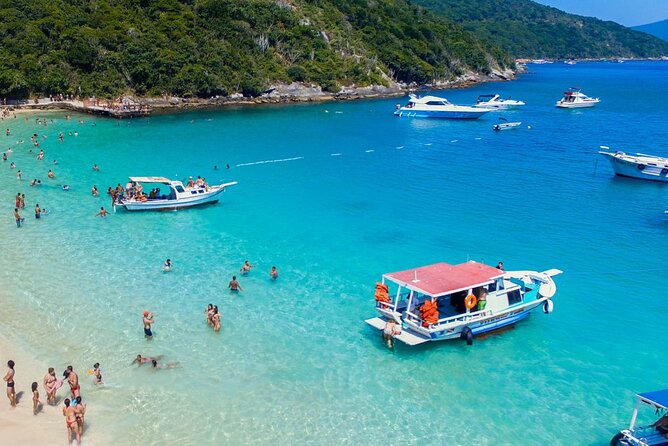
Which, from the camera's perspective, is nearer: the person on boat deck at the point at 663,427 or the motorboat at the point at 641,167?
the person on boat deck at the point at 663,427

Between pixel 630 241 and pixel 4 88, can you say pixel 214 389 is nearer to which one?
pixel 630 241

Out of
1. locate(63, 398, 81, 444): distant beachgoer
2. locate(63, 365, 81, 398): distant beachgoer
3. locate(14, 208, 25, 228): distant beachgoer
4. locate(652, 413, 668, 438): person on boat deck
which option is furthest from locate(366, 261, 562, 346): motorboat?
locate(14, 208, 25, 228): distant beachgoer

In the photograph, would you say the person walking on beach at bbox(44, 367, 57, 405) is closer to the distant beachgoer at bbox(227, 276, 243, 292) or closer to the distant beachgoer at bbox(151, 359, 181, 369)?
the distant beachgoer at bbox(151, 359, 181, 369)

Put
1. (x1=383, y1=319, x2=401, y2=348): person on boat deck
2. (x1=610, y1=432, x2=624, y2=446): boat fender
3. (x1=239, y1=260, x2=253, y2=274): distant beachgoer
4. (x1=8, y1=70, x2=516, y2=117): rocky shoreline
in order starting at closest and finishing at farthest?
(x1=610, y1=432, x2=624, y2=446): boat fender < (x1=383, y1=319, x2=401, y2=348): person on boat deck < (x1=239, y1=260, x2=253, y2=274): distant beachgoer < (x1=8, y1=70, x2=516, y2=117): rocky shoreline

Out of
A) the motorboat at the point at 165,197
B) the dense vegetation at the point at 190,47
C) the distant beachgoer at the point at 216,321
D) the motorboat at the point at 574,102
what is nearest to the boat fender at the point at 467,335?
the distant beachgoer at the point at 216,321

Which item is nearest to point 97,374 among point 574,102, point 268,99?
point 268,99

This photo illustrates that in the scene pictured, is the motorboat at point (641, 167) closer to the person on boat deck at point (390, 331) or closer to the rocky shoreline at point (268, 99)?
the person on boat deck at point (390, 331)

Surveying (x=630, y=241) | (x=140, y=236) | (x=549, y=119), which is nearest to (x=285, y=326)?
(x=140, y=236)
